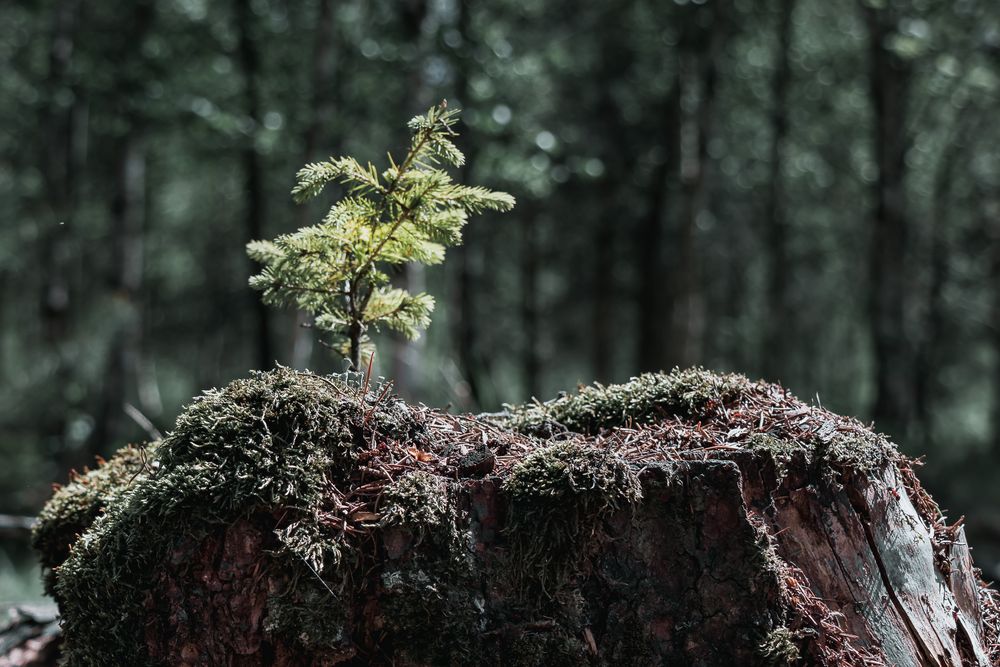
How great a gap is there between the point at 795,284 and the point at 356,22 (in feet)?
49.7

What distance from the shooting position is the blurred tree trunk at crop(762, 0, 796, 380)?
54.1 ft

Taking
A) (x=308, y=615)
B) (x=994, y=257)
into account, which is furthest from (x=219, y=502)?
(x=994, y=257)

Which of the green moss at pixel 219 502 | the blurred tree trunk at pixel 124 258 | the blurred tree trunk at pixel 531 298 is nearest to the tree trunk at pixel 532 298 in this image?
the blurred tree trunk at pixel 531 298

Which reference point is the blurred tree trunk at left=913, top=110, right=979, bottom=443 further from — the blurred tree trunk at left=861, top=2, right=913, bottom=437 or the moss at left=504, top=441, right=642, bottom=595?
the moss at left=504, top=441, right=642, bottom=595

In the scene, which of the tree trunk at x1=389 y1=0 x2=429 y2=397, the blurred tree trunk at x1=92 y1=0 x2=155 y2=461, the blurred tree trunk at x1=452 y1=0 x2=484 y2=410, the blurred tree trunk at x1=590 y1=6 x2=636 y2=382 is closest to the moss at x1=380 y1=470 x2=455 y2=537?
the blurred tree trunk at x1=452 y1=0 x2=484 y2=410

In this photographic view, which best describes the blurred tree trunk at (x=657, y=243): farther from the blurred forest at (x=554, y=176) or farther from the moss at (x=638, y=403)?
the moss at (x=638, y=403)

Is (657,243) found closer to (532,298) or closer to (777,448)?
(532,298)

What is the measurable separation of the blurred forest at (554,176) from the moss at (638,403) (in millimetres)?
4279

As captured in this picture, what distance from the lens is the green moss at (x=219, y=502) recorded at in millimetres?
2701

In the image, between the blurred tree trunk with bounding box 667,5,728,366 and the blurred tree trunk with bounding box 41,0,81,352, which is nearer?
the blurred tree trunk with bounding box 667,5,728,366

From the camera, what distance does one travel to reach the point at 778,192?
57.9 feet

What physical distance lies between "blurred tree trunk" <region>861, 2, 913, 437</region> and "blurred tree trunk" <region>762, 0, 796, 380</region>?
3381 millimetres

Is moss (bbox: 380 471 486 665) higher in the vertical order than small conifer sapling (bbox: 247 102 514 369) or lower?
lower

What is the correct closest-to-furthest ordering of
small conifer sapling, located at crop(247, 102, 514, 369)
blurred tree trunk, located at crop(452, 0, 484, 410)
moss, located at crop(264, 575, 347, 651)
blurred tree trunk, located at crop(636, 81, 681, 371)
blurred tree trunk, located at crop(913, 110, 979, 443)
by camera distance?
moss, located at crop(264, 575, 347, 651) → small conifer sapling, located at crop(247, 102, 514, 369) → blurred tree trunk, located at crop(452, 0, 484, 410) → blurred tree trunk, located at crop(636, 81, 681, 371) → blurred tree trunk, located at crop(913, 110, 979, 443)
